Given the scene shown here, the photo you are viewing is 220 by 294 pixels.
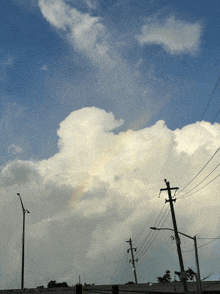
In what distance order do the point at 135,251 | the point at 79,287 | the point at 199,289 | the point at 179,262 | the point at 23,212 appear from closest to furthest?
the point at 79,287 < the point at 199,289 < the point at 179,262 < the point at 23,212 < the point at 135,251

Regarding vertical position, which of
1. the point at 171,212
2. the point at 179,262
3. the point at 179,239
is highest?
the point at 171,212

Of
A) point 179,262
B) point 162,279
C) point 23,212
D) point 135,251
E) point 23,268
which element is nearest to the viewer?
point 179,262

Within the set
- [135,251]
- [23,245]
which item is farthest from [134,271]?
[23,245]

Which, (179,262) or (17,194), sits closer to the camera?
(179,262)

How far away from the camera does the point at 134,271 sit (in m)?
72.2

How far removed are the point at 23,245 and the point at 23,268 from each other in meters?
2.87

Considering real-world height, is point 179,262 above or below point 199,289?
above

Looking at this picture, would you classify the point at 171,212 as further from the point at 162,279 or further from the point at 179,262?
the point at 162,279

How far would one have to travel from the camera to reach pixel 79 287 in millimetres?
6527

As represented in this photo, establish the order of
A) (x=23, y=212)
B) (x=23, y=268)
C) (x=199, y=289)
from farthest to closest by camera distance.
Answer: (x=23, y=212)
(x=23, y=268)
(x=199, y=289)

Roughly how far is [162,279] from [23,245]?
10543 cm

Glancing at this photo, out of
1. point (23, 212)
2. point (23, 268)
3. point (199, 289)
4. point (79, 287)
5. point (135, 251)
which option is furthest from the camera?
point (135, 251)

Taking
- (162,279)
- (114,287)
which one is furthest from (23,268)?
(162,279)

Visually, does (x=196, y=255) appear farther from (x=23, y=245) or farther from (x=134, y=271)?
(x=134, y=271)
